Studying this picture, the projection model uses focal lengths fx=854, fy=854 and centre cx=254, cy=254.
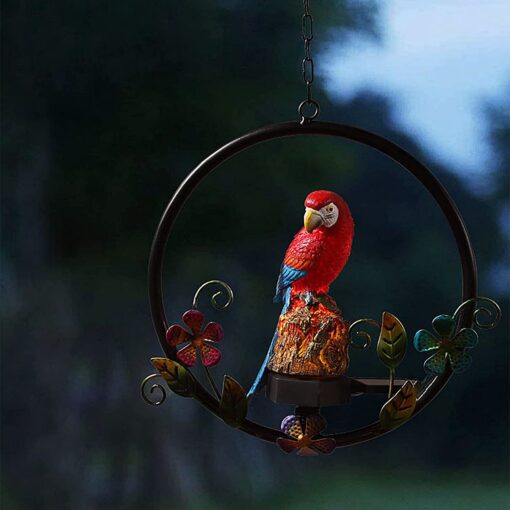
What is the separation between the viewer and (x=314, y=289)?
1094 millimetres

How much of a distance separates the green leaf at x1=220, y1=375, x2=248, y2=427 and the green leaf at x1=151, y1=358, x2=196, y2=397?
46mm

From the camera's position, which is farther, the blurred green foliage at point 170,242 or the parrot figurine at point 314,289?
the blurred green foliage at point 170,242

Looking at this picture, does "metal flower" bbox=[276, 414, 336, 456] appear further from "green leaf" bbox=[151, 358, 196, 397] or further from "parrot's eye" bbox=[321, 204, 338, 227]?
"parrot's eye" bbox=[321, 204, 338, 227]

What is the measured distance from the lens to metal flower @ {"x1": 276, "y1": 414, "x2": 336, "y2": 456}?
3.40ft

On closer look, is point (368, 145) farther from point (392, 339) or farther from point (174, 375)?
point (174, 375)

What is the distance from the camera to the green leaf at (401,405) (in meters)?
1.00

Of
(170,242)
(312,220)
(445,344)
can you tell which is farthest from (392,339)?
(170,242)

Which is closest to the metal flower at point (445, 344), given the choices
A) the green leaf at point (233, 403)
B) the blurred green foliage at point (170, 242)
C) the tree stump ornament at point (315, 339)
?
the tree stump ornament at point (315, 339)

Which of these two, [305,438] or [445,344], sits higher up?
[445,344]

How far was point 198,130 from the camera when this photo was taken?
6.63 feet

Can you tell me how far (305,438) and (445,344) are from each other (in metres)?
0.20

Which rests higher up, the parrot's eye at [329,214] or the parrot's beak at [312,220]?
the parrot's eye at [329,214]

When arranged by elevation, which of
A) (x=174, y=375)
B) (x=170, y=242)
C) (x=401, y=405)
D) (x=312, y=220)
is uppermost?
(x=170, y=242)

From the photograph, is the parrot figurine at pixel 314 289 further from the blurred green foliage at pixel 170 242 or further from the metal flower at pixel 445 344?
the blurred green foliage at pixel 170 242
